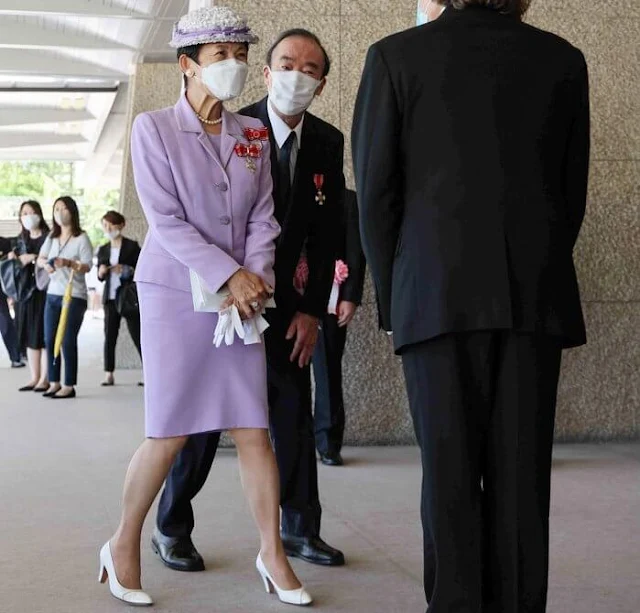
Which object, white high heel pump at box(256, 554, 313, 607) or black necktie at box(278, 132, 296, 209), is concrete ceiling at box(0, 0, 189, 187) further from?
white high heel pump at box(256, 554, 313, 607)

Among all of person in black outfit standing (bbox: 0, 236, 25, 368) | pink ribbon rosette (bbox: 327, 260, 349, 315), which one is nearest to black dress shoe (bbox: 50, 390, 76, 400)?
person in black outfit standing (bbox: 0, 236, 25, 368)

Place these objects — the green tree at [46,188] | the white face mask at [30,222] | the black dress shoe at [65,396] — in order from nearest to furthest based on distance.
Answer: the black dress shoe at [65,396]
the white face mask at [30,222]
the green tree at [46,188]

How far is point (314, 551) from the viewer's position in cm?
440

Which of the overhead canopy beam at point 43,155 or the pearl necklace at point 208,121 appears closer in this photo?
the pearl necklace at point 208,121

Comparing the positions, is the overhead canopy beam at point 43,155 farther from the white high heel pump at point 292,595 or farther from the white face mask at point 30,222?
the white high heel pump at point 292,595

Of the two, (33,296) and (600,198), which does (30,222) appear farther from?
(600,198)

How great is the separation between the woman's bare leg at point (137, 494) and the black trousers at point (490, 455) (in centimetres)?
117

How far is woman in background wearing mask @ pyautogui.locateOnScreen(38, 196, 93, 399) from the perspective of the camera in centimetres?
1105

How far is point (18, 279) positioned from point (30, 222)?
2.08ft

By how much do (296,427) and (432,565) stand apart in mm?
1409

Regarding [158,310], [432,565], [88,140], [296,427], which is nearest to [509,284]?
[432,565]

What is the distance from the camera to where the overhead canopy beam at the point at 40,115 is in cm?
2697

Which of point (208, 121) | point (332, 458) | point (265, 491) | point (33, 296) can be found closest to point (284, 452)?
point (265, 491)

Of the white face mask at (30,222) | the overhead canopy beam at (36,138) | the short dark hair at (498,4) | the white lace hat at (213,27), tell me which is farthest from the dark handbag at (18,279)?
the overhead canopy beam at (36,138)
